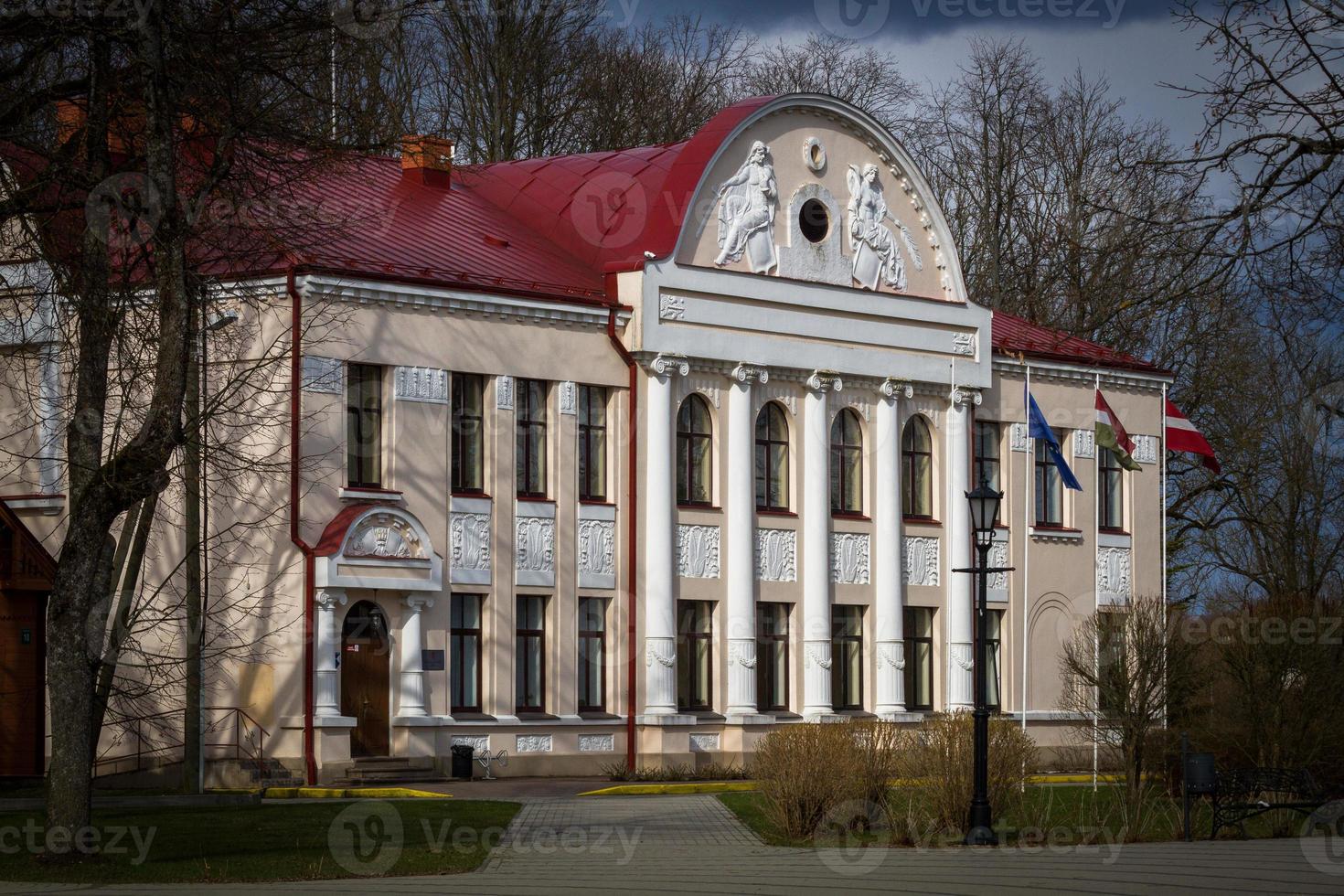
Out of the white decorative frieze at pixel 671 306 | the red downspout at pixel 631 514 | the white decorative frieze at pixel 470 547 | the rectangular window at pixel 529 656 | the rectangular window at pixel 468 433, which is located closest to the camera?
the white decorative frieze at pixel 470 547

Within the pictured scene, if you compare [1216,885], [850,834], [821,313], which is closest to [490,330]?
[821,313]

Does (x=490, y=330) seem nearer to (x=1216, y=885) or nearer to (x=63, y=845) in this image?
(x=63, y=845)

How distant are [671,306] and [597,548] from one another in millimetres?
4449

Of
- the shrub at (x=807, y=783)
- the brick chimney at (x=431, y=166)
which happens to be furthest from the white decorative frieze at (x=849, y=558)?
the shrub at (x=807, y=783)

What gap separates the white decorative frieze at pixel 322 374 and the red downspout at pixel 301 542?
0.53 ft

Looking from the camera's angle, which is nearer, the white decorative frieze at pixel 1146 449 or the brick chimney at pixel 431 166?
the brick chimney at pixel 431 166

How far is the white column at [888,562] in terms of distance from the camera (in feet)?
128

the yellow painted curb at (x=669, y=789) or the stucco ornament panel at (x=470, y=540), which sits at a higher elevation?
the stucco ornament panel at (x=470, y=540)

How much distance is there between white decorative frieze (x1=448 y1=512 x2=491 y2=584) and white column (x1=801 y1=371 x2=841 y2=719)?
679 centimetres

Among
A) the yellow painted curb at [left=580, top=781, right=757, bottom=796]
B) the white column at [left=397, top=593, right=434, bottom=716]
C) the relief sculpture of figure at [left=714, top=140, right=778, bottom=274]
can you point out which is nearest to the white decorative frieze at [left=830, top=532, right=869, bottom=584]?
the relief sculpture of figure at [left=714, top=140, right=778, bottom=274]

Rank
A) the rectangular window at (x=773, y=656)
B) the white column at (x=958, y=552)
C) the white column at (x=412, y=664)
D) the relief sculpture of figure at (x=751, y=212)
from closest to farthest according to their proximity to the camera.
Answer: the white column at (x=412, y=664) < the relief sculpture of figure at (x=751, y=212) < the rectangular window at (x=773, y=656) < the white column at (x=958, y=552)

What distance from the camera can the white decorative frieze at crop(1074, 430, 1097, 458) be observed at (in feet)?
141

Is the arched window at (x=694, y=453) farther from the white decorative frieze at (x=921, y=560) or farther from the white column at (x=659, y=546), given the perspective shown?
the white decorative frieze at (x=921, y=560)

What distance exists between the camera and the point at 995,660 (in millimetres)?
41531
